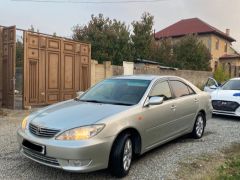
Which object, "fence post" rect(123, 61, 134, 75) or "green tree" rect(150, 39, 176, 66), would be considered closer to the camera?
"fence post" rect(123, 61, 134, 75)

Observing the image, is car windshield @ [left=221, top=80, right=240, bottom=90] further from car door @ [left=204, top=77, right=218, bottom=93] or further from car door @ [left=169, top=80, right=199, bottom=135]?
car door @ [left=169, top=80, right=199, bottom=135]

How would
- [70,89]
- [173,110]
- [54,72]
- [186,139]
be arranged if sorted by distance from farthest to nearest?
1. [70,89]
2. [54,72]
3. [186,139]
4. [173,110]

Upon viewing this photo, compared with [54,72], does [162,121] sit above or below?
below

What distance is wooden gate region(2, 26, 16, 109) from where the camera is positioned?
39.1 feet

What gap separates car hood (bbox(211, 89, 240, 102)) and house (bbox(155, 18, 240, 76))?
32.9 m

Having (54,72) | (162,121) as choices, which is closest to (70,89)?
(54,72)

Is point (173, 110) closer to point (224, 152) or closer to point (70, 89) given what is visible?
point (224, 152)

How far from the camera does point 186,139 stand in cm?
761

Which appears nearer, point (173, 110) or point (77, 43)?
point (173, 110)

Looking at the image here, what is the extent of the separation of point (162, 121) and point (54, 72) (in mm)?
8101

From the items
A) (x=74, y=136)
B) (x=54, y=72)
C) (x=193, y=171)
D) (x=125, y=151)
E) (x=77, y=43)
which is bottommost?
(x=193, y=171)

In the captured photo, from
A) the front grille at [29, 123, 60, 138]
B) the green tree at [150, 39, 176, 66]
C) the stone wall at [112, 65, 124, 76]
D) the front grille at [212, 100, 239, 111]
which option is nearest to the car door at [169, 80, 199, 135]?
the front grille at [29, 123, 60, 138]

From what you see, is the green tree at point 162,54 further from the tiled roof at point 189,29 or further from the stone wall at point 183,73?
the tiled roof at point 189,29

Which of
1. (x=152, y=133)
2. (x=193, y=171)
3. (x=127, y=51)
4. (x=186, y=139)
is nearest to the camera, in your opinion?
(x=193, y=171)
